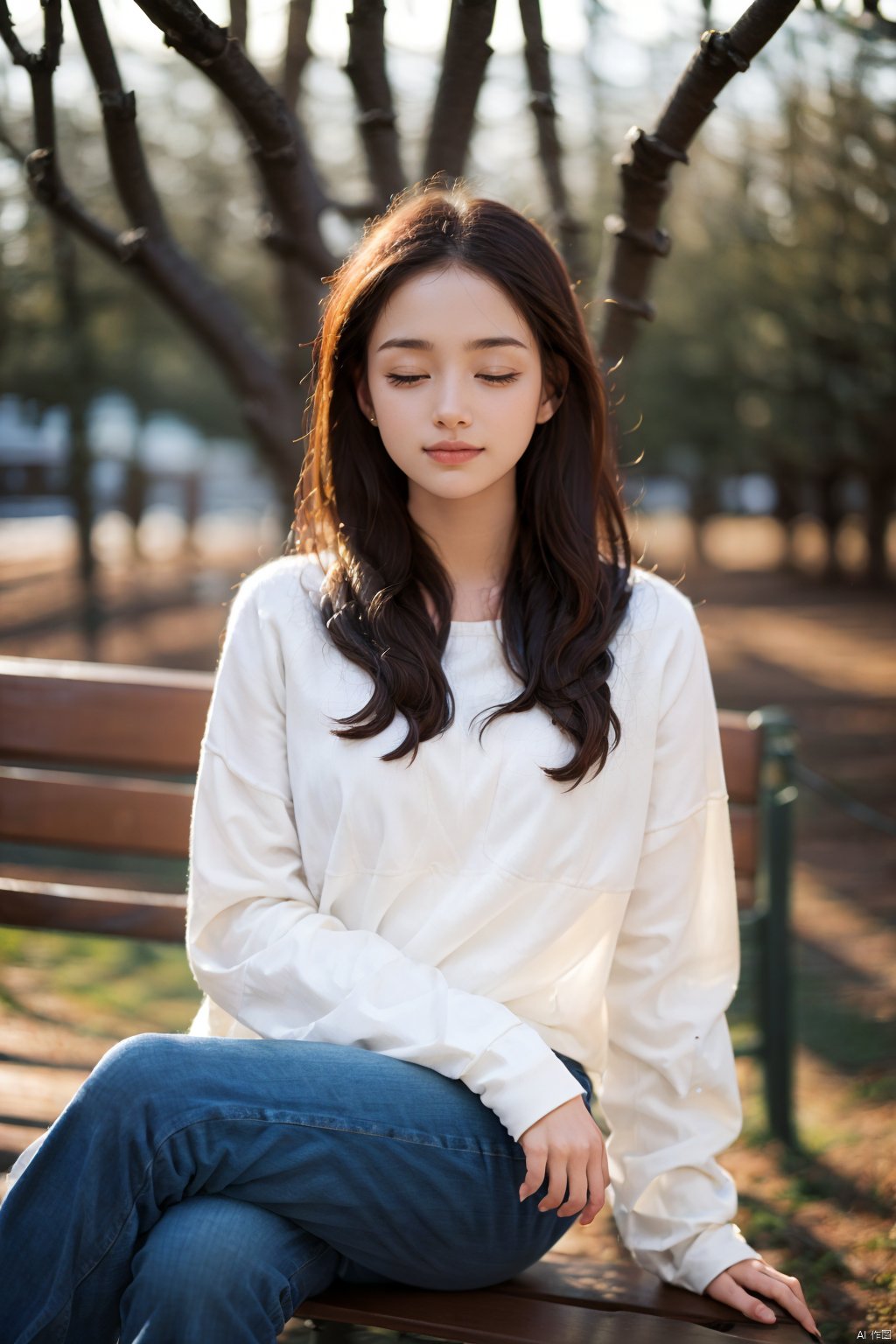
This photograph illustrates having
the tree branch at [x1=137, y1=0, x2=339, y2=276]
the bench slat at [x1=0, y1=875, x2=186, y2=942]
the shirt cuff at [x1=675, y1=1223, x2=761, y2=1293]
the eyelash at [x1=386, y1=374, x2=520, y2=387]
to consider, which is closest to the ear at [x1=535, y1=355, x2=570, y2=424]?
the eyelash at [x1=386, y1=374, x2=520, y2=387]

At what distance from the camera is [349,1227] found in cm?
170

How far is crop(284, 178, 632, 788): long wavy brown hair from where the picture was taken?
189cm

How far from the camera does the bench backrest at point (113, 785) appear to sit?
278cm

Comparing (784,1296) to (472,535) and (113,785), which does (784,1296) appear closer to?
(472,535)

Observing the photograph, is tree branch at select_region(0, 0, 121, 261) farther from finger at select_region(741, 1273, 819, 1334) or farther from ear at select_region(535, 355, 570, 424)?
finger at select_region(741, 1273, 819, 1334)

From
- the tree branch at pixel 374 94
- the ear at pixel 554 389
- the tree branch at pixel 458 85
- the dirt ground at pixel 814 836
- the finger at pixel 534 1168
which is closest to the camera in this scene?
the finger at pixel 534 1168

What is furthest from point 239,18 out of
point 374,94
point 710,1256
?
point 710,1256

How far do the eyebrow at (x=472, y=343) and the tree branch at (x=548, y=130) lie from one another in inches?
39.7

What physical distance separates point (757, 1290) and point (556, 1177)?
386 millimetres

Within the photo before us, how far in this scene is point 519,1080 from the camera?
5.61ft

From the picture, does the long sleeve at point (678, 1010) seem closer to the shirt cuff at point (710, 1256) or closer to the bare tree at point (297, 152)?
the shirt cuff at point (710, 1256)

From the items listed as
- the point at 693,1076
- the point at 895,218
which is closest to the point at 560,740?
the point at 693,1076

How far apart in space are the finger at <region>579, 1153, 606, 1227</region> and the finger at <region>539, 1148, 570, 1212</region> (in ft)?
0.13

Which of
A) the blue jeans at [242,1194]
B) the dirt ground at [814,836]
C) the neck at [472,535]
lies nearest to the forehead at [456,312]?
the neck at [472,535]
